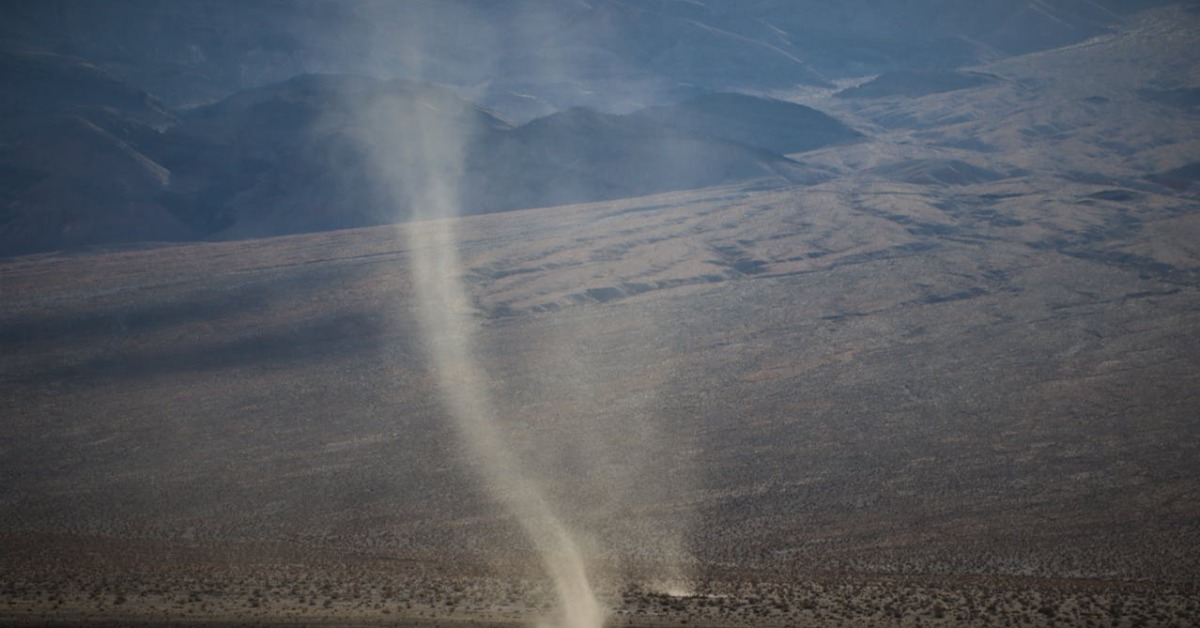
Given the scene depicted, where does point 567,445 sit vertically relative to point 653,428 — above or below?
below

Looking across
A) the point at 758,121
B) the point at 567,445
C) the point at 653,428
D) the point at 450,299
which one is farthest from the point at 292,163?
the point at 653,428

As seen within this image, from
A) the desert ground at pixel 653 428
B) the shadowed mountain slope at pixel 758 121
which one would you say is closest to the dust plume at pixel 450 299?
the desert ground at pixel 653 428

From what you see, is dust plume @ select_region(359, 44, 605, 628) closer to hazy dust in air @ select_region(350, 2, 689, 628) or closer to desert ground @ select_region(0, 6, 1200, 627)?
hazy dust in air @ select_region(350, 2, 689, 628)

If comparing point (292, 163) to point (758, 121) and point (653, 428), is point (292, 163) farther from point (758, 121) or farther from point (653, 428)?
point (653, 428)

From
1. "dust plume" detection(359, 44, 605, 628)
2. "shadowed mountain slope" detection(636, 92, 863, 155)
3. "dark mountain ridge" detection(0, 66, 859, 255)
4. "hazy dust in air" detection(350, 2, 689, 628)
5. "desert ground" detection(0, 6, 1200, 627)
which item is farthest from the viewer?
"shadowed mountain slope" detection(636, 92, 863, 155)

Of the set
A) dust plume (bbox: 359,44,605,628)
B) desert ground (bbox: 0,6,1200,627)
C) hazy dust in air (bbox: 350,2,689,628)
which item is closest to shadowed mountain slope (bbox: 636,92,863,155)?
dust plume (bbox: 359,44,605,628)

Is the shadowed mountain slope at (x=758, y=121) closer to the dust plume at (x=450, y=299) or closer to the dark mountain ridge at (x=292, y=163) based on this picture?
the dark mountain ridge at (x=292, y=163)

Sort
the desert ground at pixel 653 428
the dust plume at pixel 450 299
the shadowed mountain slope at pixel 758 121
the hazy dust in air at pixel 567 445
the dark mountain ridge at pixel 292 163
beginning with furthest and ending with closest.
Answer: the shadowed mountain slope at pixel 758 121, the dark mountain ridge at pixel 292 163, the dust plume at pixel 450 299, the hazy dust in air at pixel 567 445, the desert ground at pixel 653 428

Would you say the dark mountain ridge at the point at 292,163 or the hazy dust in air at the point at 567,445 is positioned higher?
the dark mountain ridge at the point at 292,163

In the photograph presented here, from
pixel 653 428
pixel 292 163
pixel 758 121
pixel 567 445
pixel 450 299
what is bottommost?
pixel 567 445

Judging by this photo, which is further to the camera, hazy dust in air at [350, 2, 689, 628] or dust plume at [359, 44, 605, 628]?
dust plume at [359, 44, 605, 628]

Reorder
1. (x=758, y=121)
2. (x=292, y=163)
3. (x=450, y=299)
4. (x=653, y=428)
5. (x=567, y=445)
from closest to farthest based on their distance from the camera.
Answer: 1. (x=567, y=445)
2. (x=653, y=428)
3. (x=450, y=299)
4. (x=292, y=163)
5. (x=758, y=121)

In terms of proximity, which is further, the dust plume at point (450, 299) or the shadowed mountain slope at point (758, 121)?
the shadowed mountain slope at point (758, 121)
